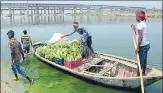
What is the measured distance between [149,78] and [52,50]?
554 centimetres

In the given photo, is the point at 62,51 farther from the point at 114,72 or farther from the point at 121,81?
the point at 121,81

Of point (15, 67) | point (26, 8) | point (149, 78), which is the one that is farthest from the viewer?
point (26, 8)

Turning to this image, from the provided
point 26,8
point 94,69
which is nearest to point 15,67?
point 94,69

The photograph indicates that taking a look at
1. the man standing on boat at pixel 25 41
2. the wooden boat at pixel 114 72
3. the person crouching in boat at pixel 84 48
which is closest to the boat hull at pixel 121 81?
the wooden boat at pixel 114 72

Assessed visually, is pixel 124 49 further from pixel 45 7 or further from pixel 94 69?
pixel 45 7

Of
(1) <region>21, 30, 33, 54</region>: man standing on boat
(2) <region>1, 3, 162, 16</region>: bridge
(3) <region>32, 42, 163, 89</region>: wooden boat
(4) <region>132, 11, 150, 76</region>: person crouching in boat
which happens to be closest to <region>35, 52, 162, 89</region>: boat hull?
(3) <region>32, 42, 163, 89</region>: wooden boat

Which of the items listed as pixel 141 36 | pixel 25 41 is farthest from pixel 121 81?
pixel 25 41

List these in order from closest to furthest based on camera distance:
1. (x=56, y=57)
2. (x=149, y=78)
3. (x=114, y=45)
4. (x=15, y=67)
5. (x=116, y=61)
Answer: (x=149, y=78) → (x=15, y=67) → (x=116, y=61) → (x=56, y=57) → (x=114, y=45)

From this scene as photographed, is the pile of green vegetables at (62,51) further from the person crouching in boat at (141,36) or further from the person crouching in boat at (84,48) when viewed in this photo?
the person crouching in boat at (141,36)

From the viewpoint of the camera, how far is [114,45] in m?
19.5

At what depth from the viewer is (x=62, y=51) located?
11.4 meters

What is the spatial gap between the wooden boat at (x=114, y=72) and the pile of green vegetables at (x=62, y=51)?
39cm

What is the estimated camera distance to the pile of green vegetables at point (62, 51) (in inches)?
431

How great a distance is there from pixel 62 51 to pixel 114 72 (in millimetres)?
2624
